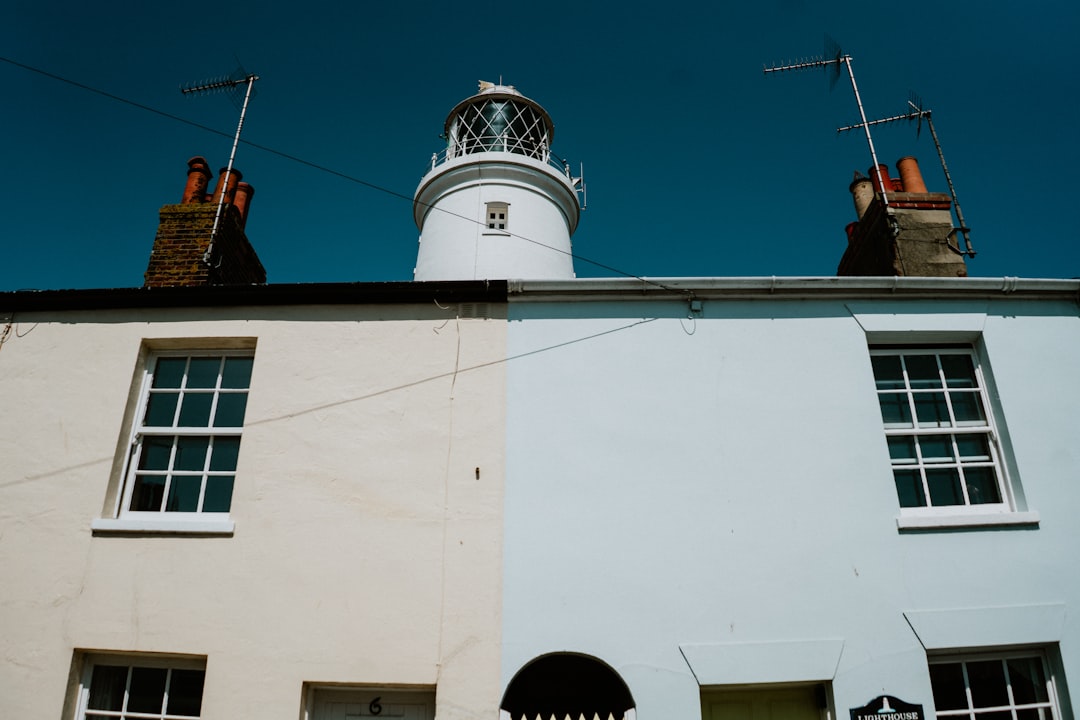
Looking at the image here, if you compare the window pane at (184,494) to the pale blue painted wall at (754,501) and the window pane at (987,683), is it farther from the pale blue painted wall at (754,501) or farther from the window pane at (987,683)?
the window pane at (987,683)

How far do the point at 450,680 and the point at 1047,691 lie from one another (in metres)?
5.20

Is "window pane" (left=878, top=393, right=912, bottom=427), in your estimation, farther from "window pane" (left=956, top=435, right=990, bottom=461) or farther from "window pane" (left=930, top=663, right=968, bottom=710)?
"window pane" (left=930, top=663, right=968, bottom=710)

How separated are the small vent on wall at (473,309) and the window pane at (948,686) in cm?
524

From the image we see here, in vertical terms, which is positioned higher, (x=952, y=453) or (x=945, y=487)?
(x=952, y=453)

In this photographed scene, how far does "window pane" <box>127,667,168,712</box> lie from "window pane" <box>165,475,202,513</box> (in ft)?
4.57

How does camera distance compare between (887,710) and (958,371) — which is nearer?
(887,710)

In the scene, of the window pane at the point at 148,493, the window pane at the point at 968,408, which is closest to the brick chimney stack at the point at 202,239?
the window pane at the point at 148,493

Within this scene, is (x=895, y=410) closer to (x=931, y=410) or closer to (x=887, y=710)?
(x=931, y=410)

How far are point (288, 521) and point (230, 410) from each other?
143 centimetres

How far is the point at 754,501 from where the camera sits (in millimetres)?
5680

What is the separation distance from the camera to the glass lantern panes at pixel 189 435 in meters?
5.98

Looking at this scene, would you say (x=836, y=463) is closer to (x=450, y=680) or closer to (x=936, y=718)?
(x=936, y=718)

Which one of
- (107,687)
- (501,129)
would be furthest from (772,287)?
(501,129)

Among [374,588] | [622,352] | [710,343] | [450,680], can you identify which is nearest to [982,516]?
[710,343]
